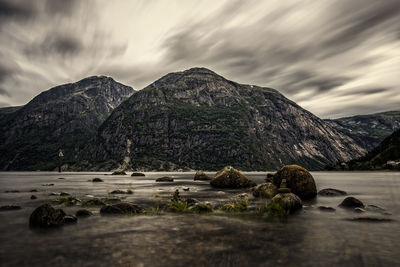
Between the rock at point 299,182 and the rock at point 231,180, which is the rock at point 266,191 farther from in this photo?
the rock at point 231,180

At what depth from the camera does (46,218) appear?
498 inches

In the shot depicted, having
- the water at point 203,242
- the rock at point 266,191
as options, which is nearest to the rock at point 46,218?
the water at point 203,242

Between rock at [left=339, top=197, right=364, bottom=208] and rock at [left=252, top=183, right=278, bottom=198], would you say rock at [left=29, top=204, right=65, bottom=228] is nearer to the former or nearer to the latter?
rock at [left=252, top=183, right=278, bottom=198]

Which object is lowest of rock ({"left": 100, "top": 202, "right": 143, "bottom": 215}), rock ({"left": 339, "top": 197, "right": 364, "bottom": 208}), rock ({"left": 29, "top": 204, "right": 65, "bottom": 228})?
rock ({"left": 339, "top": 197, "right": 364, "bottom": 208})

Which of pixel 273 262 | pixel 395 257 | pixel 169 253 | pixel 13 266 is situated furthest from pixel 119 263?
pixel 395 257

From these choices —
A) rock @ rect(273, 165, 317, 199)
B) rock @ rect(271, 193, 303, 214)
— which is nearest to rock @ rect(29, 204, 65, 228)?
rock @ rect(271, 193, 303, 214)

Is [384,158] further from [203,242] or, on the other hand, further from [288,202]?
[203,242]

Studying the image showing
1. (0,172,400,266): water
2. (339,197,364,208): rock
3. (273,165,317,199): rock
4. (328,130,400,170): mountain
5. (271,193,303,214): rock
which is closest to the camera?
(0,172,400,266): water

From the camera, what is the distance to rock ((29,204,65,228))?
1248 cm

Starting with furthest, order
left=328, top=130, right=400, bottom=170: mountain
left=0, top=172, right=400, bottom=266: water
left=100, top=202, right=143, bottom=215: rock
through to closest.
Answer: left=328, top=130, right=400, bottom=170: mountain
left=100, top=202, right=143, bottom=215: rock
left=0, top=172, right=400, bottom=266: water

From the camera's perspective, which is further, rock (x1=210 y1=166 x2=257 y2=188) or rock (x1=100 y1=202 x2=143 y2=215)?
rock (x1=210 y1=166 x2=257 y2=188)

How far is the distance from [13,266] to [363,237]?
1322 centimetres

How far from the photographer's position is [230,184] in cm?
4138

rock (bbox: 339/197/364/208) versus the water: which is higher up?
the water
